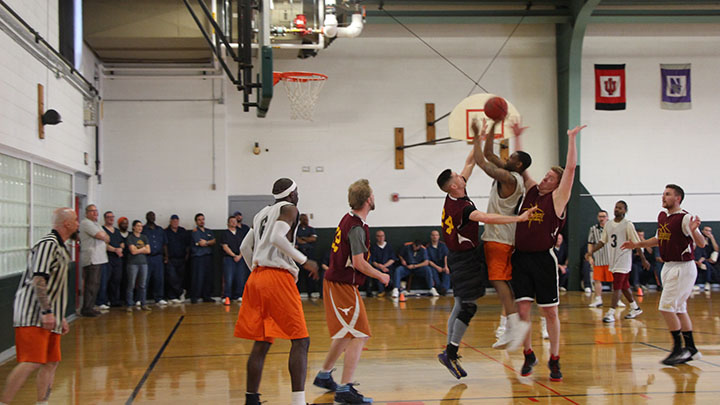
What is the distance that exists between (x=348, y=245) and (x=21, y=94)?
5.43 meters

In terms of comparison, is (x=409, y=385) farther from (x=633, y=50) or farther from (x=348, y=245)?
(x=633, y=50)

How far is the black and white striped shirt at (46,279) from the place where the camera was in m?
4.32

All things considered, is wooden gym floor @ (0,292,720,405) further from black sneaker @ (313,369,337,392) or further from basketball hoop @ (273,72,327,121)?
basketball hoop @ (273,72,327,121)

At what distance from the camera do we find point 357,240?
4.67m

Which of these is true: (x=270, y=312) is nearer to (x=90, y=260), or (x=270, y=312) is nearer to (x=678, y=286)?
(x=678, y=286)

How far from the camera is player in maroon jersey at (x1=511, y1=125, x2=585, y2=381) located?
207 inches

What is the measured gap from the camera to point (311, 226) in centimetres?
1363

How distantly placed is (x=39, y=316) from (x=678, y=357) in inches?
218

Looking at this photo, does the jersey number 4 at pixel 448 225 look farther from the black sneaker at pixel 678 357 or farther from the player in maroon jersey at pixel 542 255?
the black sneaker at pixel 678 357

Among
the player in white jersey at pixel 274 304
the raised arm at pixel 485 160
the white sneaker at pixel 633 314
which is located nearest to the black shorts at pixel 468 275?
the raised arm at pixel 485 160

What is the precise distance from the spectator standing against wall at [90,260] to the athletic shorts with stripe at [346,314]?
6.84 metres

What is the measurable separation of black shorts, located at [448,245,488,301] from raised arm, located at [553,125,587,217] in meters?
0.79

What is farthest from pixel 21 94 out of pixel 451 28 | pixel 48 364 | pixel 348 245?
pixel 451 28

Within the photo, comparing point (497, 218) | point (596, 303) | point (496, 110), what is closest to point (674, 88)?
point (596, 303)
